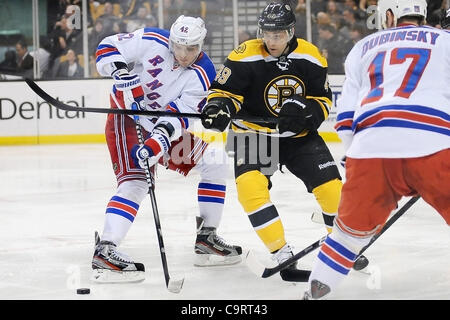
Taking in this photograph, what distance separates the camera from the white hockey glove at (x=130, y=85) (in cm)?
333

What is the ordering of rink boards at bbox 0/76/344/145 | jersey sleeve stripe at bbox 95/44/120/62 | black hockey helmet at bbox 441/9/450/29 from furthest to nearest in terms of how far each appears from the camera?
rink boards at bbox 0/76/344/145 → black hockey helmet at bbox 441/9/450/29 → jersey sleeve stripe at bbox 95/44/120/62

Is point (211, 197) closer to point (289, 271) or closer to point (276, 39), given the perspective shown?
point (289, 271)

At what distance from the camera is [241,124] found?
11.0ft

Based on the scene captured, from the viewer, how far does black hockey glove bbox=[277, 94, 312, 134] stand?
10.1 feet

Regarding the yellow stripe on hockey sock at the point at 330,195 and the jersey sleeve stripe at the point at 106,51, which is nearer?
the yellow stripe on hockey sock at the point at 330,195

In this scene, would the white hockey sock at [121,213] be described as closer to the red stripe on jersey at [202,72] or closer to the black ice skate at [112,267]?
the black ice skate at [112,267]

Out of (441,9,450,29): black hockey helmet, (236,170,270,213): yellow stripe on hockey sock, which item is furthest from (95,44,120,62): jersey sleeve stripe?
(441,9,450,29): black hockey helmet

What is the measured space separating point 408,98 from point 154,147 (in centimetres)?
110

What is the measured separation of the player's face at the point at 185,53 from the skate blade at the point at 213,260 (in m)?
0.75

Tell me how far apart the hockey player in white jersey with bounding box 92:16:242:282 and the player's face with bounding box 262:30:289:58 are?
0.28m

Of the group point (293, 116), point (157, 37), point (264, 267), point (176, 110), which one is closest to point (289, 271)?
point (264, 267)

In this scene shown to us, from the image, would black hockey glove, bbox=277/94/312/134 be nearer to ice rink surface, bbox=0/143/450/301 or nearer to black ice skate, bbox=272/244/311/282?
black ice skate, bbox=272/244/311/282

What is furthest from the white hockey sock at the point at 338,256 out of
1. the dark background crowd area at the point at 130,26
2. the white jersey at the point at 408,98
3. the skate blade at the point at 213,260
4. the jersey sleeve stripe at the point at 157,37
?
the dark background crowd area at the point at 130,26
